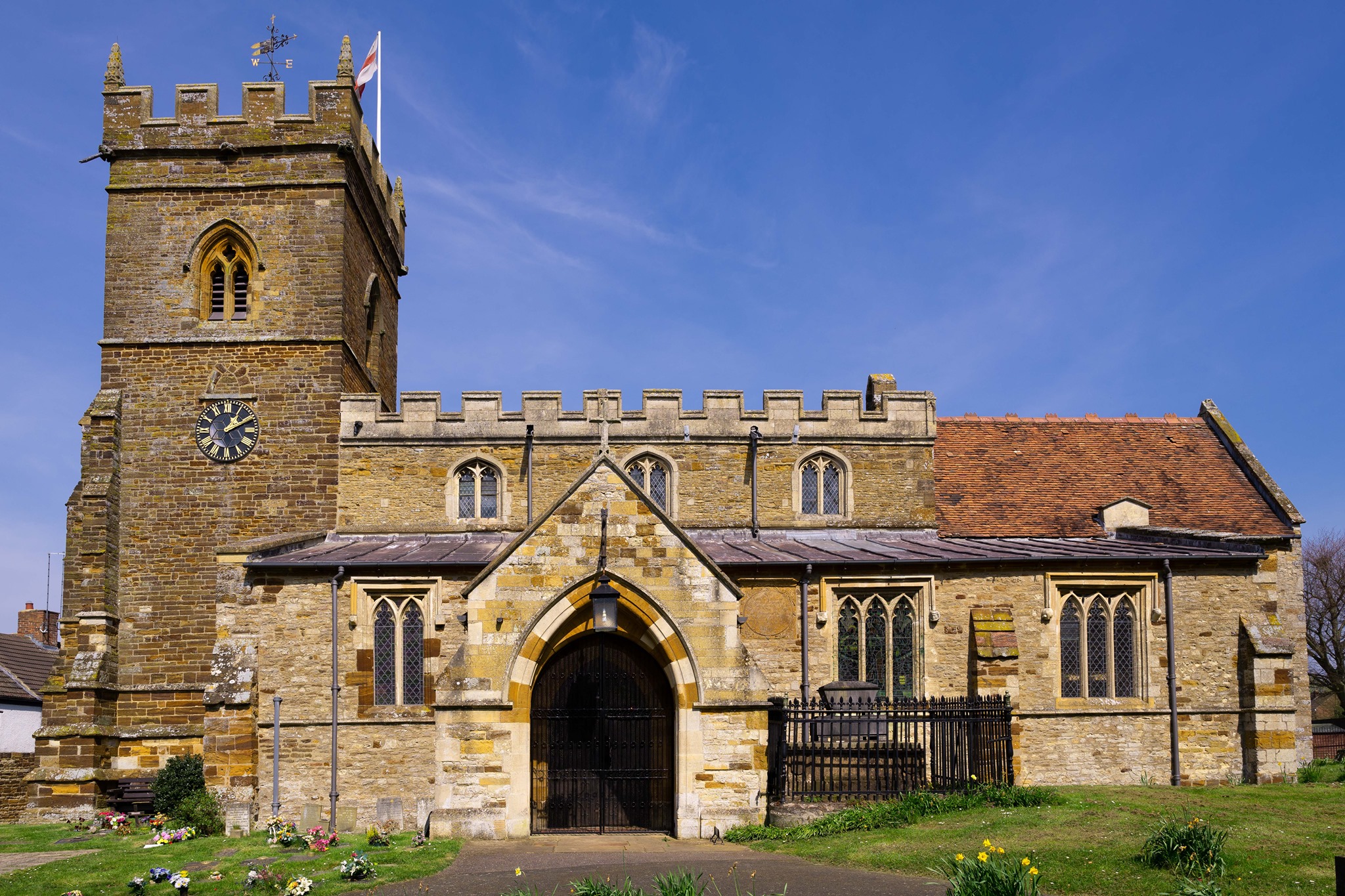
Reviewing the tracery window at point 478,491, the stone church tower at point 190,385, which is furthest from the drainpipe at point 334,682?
the tracery window at point 478,491

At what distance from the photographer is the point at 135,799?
21.4m

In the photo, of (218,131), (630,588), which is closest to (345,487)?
(218,131)

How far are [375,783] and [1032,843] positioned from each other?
12.7 meters

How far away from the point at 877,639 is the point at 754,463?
4.78 meters

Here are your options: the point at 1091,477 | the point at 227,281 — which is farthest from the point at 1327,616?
the point at 227,281

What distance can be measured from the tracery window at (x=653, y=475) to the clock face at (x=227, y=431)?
843cm

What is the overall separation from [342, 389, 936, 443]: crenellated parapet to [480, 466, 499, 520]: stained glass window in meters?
0.82

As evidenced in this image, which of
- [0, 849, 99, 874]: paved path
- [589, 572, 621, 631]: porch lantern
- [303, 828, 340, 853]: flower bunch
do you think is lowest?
[0, 849, 99, 874]: paved path

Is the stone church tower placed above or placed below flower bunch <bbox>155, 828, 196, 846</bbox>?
above

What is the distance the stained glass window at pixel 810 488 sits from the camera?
24.6m

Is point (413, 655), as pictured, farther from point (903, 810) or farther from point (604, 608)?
point (903, 810)

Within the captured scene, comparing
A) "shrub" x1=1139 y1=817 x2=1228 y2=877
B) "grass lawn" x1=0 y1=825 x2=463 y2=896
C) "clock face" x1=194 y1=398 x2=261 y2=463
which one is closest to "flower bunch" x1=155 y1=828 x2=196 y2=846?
"grass lawn" x1=0 y1=825 x2=463 y2=896

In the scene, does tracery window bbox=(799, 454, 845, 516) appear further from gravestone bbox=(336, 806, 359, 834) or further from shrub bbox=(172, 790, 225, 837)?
shrub bbox=(172, 790, 225, 837)

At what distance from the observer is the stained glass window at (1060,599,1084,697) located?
21.7m
